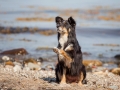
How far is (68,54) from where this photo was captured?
1105 centimetres

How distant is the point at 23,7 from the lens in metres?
56.1

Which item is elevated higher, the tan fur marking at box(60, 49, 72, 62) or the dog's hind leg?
the dog's hind leg

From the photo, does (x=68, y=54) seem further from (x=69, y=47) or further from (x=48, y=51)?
(x=48, y=51)

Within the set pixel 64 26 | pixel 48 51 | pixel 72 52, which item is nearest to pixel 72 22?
pixel 64 26

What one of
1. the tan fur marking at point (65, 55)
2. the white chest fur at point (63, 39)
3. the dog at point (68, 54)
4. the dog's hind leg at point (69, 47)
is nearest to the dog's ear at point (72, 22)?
the dog at point (68, 54)

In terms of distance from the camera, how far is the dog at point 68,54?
10914mm

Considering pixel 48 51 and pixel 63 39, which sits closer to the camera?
pixel 63 39

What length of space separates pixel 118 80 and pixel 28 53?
1058cm

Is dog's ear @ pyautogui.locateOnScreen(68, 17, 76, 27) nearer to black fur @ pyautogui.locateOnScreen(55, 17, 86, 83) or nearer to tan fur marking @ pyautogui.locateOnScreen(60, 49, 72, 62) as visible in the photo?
black fur @ pyautogui.locateOnScreen(55, 17, 86, 83)

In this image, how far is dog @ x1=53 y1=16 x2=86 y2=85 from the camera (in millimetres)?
10914

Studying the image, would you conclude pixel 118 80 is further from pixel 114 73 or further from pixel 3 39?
pixel 3 39

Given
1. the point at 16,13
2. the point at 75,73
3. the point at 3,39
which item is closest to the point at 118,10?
the point at 16,13

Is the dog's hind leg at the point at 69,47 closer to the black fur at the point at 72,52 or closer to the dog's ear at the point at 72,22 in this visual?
the black fur at the point at 72,52

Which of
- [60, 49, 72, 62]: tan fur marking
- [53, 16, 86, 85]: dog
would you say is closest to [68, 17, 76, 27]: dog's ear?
[53, 16, 86, 85]: dog
